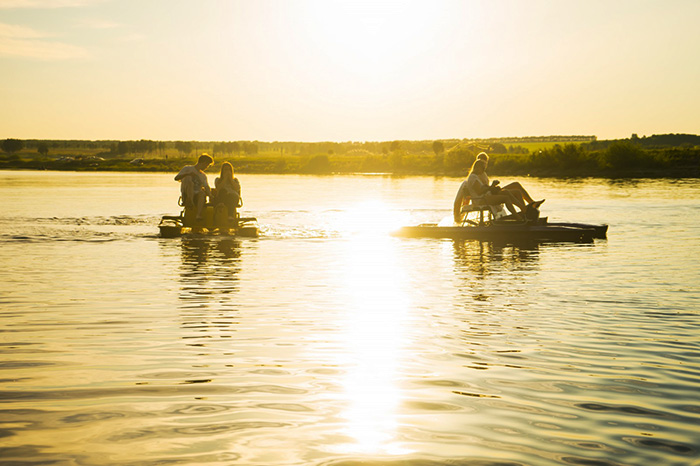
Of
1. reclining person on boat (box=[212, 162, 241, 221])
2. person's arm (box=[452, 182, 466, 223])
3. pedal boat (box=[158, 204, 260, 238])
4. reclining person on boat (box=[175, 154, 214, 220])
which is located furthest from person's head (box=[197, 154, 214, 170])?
person's arm (box=[452, 182, 466, 223])

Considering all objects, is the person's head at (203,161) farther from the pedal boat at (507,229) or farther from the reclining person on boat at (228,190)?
the pedal boat at (507,229)

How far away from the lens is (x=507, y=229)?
20109mm

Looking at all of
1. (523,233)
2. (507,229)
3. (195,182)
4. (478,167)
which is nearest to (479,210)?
(507,229)

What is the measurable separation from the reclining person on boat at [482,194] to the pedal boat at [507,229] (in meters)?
0.18

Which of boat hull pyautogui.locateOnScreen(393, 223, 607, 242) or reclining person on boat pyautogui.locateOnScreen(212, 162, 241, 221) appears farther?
reclining person on boat pyautogui.locateOnScreen(212, 162, 241, 221)

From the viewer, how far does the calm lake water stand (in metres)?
4.63

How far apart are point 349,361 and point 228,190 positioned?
15.1 meters

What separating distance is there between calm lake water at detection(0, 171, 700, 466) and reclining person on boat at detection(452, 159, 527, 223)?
14.3 ft

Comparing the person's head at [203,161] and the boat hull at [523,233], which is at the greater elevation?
the person's head at [203,161]

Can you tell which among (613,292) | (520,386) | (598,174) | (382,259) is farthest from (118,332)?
(598,174)

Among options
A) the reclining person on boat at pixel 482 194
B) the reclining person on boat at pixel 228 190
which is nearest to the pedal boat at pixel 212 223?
the reclining person on boat at pixel 228 190

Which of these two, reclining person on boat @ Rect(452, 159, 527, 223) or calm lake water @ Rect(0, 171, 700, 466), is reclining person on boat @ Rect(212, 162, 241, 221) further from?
reclining person on boat @ Rect(452, 159, 527, 223)

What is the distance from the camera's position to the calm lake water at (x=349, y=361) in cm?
463

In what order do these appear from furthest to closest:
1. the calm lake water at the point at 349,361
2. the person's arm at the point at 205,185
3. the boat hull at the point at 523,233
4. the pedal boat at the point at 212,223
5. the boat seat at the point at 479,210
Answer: the pedal boat at the point at 212,223
the person's arm at the point at 205,185
the boat seat at the point at 479,210
the boat hull at the point at 523,233
the calm lake water at the point at 349,361
